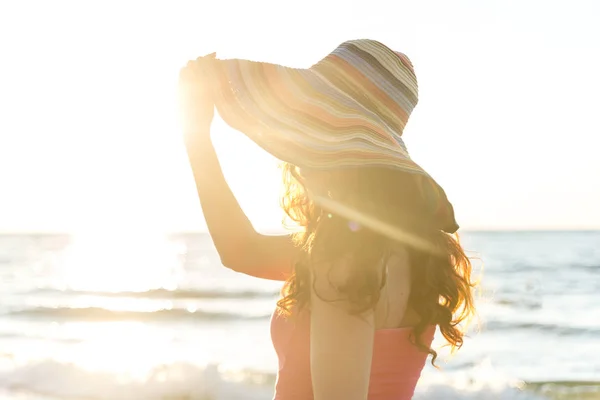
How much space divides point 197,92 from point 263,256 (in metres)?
0.45

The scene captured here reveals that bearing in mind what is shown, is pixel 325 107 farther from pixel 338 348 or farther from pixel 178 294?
pixel 178 294

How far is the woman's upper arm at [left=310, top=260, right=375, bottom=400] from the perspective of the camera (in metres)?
1.63

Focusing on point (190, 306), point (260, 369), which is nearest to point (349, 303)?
point (260, 369)

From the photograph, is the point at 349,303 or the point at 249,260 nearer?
the point at 349,303

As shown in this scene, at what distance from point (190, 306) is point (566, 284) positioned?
1388cm

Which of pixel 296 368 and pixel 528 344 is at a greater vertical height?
pixel 296 368

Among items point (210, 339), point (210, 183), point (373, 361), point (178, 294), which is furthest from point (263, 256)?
point (178, 294)

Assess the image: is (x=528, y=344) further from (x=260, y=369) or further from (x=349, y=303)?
(x=349, y=303)

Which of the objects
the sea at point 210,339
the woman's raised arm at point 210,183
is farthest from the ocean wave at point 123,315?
the woman's raised arm at point 210,183

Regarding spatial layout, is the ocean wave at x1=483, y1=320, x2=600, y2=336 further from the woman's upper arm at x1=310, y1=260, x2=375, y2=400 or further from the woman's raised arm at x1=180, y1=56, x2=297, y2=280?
the woman's upper arm at x1=310, y1=260, x2=375, y2=400

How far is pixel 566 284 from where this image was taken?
2786 centimetres

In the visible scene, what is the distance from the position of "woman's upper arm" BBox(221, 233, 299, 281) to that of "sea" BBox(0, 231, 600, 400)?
2.49 ft

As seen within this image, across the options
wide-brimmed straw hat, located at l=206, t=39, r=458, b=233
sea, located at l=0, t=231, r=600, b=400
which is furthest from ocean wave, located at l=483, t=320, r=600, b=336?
wide-brimmed straw hat, located at l=206, t=39, r=458, b=233

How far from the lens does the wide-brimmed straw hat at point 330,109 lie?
5.68 feet
